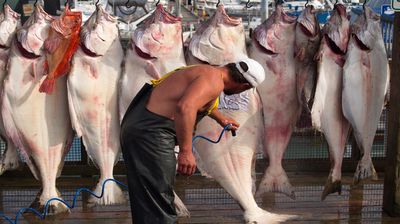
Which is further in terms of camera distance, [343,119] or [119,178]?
[119,178]

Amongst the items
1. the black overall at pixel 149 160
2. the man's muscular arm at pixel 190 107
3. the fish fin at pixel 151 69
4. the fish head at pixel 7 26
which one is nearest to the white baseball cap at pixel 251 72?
the man's muscular arm at pixel 190 107

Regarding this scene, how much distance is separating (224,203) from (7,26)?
71.3 inches

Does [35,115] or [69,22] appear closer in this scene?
[69,22]

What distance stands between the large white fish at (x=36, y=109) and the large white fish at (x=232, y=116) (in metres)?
0.87

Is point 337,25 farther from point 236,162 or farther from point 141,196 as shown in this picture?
point 141,196

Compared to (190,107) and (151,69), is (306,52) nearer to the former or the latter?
(151,69)

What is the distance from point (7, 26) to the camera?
3684 millimetres

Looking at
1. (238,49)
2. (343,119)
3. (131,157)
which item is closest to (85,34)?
(238,49)

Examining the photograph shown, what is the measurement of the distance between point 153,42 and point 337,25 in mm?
1122

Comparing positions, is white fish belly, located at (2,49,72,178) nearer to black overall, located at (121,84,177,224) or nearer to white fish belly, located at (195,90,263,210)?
white fish belly, located at (195,90,263,210)

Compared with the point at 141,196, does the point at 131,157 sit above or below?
above

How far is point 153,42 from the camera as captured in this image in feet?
12.0

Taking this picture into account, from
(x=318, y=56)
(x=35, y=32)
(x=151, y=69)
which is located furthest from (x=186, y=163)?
(x=35, y=32)

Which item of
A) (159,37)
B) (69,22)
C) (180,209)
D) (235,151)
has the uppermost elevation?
(69,22)
